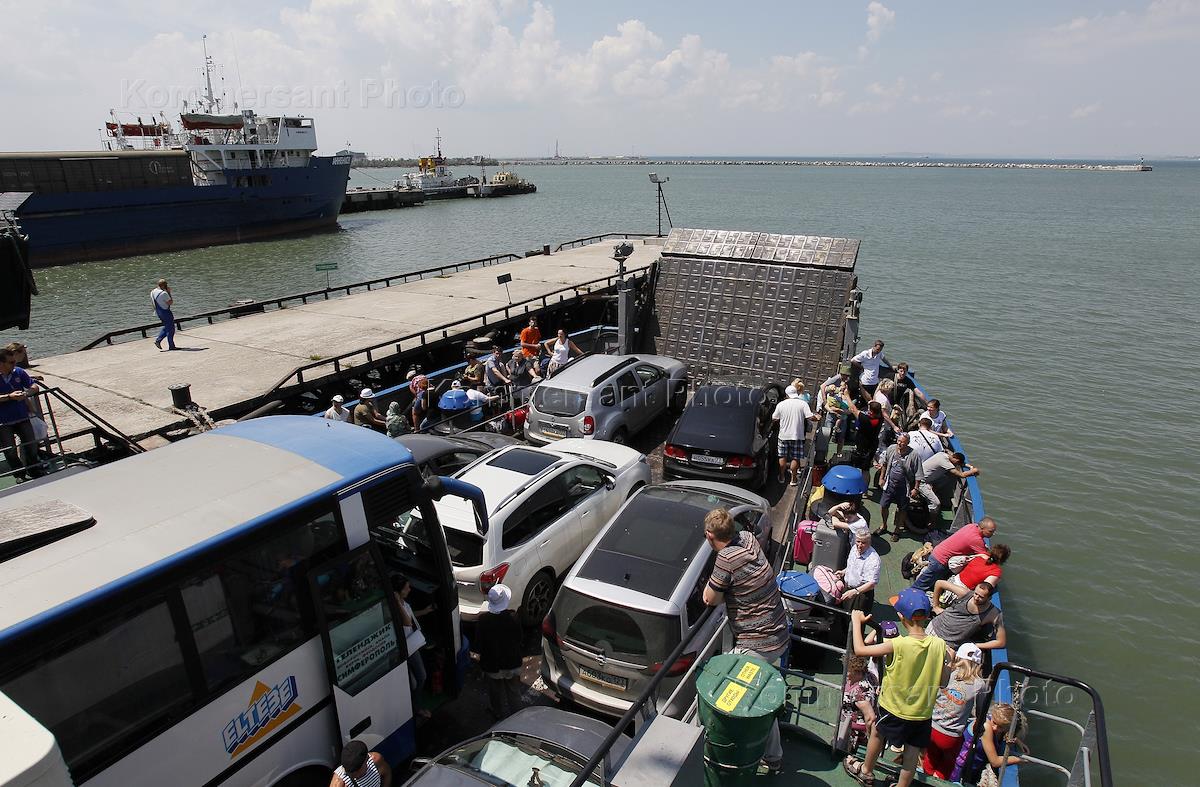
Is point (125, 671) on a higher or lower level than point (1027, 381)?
higher

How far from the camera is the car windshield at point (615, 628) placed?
5949 millimetres

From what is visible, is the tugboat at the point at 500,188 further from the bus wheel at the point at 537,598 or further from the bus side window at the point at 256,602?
the bus side window at the point at 256,602

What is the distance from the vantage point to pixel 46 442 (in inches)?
374

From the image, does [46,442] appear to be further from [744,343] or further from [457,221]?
[457,221]

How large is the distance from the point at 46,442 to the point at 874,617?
1122cm

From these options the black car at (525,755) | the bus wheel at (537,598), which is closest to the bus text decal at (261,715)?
the black car at (525,755)

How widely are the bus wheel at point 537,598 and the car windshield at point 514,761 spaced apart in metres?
2.83

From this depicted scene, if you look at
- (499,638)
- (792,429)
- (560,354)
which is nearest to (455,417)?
(560,354)

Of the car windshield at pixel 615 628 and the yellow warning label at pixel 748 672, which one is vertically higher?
the yellow warning label at pixel 748 672

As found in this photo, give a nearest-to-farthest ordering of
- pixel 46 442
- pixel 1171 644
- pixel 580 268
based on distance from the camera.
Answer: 1. pixel 46 442
2. pixel 1171 644
3. pixel 580 268

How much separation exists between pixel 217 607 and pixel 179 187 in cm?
6053

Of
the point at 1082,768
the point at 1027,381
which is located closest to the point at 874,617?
the point at 1082,768

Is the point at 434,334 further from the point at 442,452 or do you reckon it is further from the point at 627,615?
the point at 627,615

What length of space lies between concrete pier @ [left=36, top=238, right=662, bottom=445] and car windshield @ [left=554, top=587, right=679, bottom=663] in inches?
345
